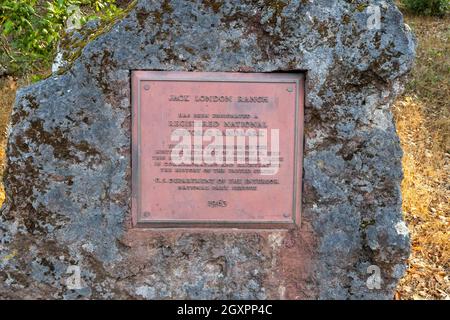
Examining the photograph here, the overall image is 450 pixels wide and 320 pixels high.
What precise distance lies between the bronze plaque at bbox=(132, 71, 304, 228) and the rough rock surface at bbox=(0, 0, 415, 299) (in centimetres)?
6

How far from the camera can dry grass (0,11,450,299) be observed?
12.3 ft

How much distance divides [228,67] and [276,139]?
1.40 feet

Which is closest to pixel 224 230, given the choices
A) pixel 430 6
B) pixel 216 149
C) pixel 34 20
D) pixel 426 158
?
pixel 216 149

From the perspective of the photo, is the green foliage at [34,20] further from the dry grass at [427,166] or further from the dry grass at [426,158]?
the dry grass at [427,166]

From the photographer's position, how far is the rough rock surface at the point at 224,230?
259cm

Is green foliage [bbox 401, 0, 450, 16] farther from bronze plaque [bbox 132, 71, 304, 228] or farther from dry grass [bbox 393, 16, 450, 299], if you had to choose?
bronze plaque [bbox 132, 71, 304, 228]

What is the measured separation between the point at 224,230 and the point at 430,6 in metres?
7.77

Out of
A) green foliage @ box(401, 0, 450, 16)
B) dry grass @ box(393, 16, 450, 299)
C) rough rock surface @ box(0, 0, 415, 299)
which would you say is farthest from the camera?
green foliage @ box(401, 0, 450, 16)

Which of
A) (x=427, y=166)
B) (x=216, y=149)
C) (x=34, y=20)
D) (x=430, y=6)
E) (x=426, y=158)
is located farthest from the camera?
(x=430, y=6)

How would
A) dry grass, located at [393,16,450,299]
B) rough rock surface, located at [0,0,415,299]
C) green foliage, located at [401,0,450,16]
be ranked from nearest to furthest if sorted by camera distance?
rough rock surface, located at [0,0,415,299] → dry grass, located at [393,16,450,299] → green foliage, located at [401,0,450,16]

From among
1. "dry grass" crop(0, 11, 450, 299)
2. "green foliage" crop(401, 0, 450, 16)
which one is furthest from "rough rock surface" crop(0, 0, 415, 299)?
"green foliage" crop(401, 0, 450, 16)

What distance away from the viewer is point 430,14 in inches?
359

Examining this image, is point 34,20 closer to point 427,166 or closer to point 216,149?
point 216,149

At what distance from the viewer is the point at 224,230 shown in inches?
107
